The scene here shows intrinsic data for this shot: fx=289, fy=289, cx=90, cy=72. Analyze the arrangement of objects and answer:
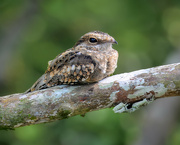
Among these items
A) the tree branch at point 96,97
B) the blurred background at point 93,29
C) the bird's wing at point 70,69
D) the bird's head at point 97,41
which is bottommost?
the tree branch at point 96,97

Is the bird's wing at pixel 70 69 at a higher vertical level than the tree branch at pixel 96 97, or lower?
higher

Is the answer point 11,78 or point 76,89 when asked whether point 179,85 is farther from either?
point 11,78

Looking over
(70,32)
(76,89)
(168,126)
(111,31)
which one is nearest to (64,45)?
(70,32)

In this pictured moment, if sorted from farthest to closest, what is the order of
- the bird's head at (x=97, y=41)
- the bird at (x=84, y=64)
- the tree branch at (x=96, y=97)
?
the bird's head at (x=97, y=41) < the bird at (x=84, y=64) < the tree branch at (x=96, y=97)

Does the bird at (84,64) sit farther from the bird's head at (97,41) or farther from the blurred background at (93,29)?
the blurred background at (93,29)

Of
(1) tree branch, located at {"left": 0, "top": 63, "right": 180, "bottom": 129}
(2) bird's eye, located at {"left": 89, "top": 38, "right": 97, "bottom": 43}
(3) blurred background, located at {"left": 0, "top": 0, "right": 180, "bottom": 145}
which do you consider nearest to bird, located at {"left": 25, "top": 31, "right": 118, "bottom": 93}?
(2) bird's eye, located at {"left": 89, "top": 38, "right": 97, "bottom": 43}

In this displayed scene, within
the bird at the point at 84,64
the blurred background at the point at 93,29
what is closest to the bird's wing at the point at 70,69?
the bird at the point at 84,64

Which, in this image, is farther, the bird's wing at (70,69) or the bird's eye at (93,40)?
the bird's eye at (93,40)
